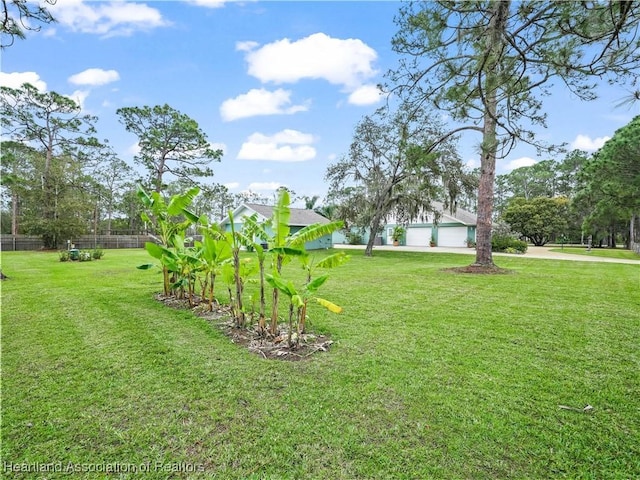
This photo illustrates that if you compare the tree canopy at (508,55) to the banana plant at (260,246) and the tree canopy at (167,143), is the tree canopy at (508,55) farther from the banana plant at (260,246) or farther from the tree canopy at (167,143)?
the tree canopy at (167,143)

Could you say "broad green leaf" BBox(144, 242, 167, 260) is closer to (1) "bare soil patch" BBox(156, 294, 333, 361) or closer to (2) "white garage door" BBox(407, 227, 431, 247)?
(1) "bare soil patch" BBox(156, 294, 333, 361)

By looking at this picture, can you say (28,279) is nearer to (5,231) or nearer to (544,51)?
(544,51)

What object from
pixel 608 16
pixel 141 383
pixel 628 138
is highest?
pixel 628 138

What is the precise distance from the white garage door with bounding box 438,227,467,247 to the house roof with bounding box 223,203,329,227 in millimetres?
11565

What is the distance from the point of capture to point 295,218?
23.6 meters

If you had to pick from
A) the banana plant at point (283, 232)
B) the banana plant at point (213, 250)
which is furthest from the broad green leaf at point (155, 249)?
the banana plant at point (283, 232)

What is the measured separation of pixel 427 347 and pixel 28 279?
10196mm

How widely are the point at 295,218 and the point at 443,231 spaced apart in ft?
47.1

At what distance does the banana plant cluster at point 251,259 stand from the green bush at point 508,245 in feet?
66.4

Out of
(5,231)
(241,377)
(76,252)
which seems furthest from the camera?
(5,231)

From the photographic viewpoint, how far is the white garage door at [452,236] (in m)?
27.8

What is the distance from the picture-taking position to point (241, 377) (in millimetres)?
2959

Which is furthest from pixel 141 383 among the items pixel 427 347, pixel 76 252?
pixel 76 252

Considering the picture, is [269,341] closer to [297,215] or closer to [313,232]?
[313,232]
